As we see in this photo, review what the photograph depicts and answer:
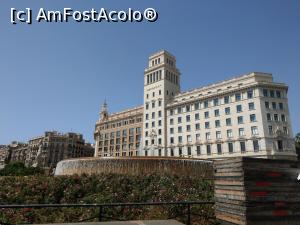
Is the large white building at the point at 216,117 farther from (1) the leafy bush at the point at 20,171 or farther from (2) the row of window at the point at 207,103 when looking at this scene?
(1) the leafy bush at the point at 20,171

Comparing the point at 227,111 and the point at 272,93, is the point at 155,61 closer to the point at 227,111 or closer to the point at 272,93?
the point at 227,111

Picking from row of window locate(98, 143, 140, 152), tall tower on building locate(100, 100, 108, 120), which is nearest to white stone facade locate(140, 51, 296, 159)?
row of window locate(98, 143, 140, 152)

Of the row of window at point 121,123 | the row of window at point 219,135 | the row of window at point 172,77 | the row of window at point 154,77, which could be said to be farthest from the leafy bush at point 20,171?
the row of window at point 172,77

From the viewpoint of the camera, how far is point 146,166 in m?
24.3

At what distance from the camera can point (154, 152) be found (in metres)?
70.5

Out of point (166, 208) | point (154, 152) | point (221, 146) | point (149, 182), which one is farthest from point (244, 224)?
point (154, 152)

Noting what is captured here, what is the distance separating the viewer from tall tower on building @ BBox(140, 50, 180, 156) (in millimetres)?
71125

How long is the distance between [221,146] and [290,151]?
1436cm

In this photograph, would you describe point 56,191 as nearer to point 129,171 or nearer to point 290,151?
point 129,171

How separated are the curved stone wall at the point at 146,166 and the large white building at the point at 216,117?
32046mm

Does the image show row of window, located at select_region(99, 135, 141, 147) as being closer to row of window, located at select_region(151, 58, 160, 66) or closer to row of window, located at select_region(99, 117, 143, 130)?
row of window, located at select_region(99, 117, 143, 130)

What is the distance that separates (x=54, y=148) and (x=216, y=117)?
89.7 m

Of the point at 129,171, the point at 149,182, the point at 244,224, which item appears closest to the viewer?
the point at 244,224

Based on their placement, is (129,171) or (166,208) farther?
(129,171)
